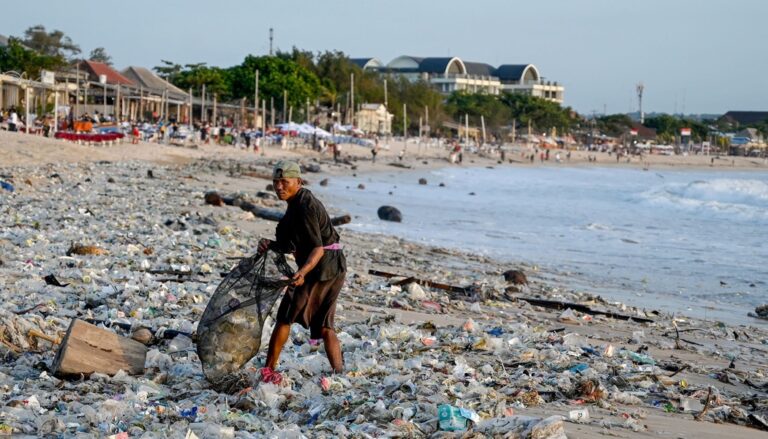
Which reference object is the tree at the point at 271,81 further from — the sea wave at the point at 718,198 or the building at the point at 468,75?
the building at the point at 468,75

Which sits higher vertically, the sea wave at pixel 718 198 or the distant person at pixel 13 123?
the distant person at pixel 13 123

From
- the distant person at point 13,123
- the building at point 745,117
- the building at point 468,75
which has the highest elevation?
the building at point 468,75

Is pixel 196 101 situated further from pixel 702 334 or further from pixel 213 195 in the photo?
pixel 702 334

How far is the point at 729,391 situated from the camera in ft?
21.0

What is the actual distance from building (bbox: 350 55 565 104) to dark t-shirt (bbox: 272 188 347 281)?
12954cm

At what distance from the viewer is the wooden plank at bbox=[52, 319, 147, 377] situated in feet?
18.0

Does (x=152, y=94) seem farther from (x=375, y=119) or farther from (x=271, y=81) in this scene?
(x=375, y=119)

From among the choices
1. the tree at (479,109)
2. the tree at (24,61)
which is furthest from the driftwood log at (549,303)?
the tree at (479,109)

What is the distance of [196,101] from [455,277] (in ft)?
144

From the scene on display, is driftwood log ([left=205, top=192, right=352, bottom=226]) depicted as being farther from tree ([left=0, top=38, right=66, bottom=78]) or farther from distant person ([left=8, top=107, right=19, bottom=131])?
tree ([left=0, top=38, right=66, bottom=78])

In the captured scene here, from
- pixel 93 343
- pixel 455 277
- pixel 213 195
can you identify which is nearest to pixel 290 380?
pixel 93 343

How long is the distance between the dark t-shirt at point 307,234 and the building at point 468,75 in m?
130

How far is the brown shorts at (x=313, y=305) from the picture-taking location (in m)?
5.80

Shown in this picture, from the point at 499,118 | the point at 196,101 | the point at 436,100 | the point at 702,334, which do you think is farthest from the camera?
the point at 499,118
